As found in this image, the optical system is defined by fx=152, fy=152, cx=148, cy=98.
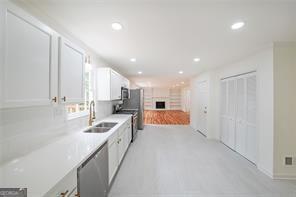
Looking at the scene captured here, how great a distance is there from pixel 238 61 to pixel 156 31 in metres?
2.88

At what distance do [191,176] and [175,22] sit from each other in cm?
264

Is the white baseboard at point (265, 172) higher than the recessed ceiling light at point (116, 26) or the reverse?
the reverse

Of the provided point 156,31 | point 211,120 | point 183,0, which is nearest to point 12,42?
point 183,0

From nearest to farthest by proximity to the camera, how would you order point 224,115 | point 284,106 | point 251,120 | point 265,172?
point 284,106
point 265,172
point 251,120
point 224,115

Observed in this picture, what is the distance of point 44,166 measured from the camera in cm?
131

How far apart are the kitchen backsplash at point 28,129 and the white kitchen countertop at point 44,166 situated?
0.09 m

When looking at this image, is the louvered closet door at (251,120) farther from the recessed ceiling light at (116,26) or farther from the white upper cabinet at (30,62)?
the white upper cabinet at (30,62)

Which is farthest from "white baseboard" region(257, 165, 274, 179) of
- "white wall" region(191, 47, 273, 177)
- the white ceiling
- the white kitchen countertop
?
the white kitchen countertop

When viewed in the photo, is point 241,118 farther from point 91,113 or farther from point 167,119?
point 167,119

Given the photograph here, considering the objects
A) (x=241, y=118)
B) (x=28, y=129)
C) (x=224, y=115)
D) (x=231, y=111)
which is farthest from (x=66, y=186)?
(x=224, y=115)

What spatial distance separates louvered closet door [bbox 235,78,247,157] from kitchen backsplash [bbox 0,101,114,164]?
3.98m

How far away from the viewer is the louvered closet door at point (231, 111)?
434cm

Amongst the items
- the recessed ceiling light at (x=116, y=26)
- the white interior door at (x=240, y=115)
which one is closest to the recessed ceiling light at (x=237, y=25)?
the recessed ceiling light at (x=116, y=26)

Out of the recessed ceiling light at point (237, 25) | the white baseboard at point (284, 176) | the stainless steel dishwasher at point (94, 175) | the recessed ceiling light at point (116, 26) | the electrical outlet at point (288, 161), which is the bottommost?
the white baseboard at point (284, 176)
